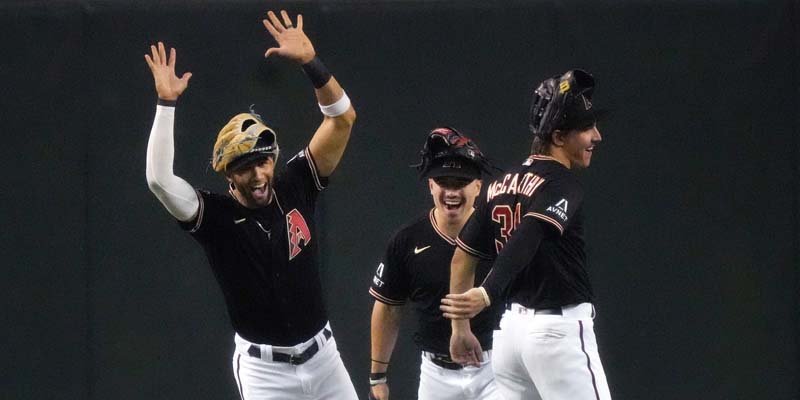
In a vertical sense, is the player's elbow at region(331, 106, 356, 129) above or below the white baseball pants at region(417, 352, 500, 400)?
above

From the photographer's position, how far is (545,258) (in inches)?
203

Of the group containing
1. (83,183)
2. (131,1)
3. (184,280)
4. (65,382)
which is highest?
(131,1)

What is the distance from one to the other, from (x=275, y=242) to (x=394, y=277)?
34.0 inches

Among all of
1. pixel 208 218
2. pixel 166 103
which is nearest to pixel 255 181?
pixel 208 218

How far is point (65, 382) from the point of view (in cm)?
733

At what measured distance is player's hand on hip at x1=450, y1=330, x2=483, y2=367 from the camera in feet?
17.3

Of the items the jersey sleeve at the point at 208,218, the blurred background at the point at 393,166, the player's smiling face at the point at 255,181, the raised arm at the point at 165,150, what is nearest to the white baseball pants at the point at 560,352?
the player's smiling face at the point at 255,181

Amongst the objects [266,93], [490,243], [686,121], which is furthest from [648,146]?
[490,243]

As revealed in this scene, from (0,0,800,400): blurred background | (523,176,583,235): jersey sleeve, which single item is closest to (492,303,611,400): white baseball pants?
(523,176,583,235): jersey sleeve

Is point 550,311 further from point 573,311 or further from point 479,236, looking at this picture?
point 479,236

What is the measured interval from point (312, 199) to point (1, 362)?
247 centimetres

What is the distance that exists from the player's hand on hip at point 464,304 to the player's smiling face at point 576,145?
74 centimetres

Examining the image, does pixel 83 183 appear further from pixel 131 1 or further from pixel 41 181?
pixel 131 1

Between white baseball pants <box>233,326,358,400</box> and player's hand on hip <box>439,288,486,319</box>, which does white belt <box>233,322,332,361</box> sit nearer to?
white baseball pants <box>233,326,358,400</box>
